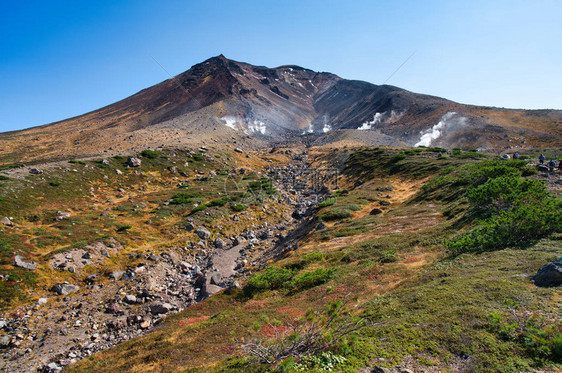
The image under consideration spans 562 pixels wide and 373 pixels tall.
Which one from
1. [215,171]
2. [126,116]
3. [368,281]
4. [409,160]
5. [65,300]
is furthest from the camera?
[126,116]

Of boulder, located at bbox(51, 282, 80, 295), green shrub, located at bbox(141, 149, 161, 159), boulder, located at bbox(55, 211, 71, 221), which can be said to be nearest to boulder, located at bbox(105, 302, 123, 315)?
boulder, located at bbox(51, 282, 80, 295)

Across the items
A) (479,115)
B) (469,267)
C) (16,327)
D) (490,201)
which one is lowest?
(16,327)

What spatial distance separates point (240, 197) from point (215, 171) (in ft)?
48.3

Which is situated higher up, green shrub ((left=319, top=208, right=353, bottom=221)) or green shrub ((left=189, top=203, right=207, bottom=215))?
green shrub ((left=189, top=203, right=207, bottom=215))

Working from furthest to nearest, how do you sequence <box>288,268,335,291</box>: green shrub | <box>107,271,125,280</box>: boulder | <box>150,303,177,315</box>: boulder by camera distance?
<box>107,271,125,280</box>: boulder, <box>150,303,177,315</box>: boulder, <box>288,268,335,291</box>: green shrub

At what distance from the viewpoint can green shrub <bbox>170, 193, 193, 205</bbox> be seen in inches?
1108

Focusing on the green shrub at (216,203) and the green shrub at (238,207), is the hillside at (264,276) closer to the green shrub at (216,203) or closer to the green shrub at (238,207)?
the green shrub at (216,203)

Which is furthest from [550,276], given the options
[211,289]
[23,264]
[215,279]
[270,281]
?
[23,264]

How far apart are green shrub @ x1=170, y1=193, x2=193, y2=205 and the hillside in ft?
1.28

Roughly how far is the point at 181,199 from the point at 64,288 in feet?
49.0

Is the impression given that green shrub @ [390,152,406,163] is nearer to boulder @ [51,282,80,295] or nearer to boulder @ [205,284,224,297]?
boulder @ [205,284,224,297]

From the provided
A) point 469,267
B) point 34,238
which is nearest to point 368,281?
point 469,267

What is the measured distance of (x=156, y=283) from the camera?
1652cm

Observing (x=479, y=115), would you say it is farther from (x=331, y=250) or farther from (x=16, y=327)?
(x=16, y=327)
